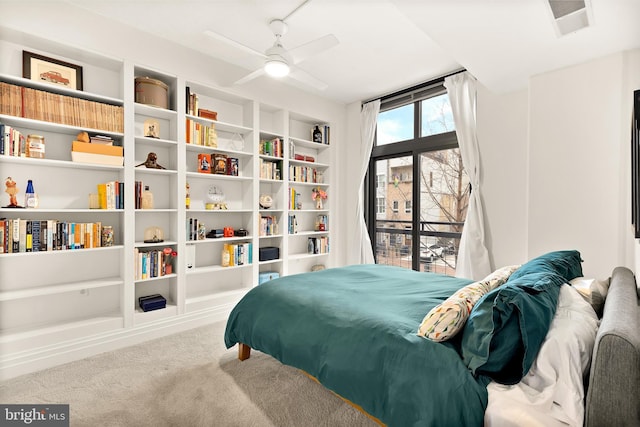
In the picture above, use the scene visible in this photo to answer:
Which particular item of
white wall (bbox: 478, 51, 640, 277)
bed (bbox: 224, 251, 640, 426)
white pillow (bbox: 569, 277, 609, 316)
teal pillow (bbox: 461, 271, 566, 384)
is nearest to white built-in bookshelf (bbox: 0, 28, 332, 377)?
bed (bbox: 224, 251, 640, 426)

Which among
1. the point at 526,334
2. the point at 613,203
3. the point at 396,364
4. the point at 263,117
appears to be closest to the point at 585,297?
the point at 526,334

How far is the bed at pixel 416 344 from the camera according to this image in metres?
1.24

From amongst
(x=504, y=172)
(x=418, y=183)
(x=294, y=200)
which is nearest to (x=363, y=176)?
(x=418, y=183)

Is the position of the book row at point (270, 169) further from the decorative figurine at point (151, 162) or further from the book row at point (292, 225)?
the decorative figurine at point (151, 162)

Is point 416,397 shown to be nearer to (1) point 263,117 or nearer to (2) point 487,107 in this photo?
(2) point 487,107

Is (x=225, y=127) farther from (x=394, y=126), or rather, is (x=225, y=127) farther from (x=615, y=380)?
(x=615, y=380)

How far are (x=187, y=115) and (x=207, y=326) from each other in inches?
86.6

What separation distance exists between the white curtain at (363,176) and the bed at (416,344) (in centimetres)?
228

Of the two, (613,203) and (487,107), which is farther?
(487,107)

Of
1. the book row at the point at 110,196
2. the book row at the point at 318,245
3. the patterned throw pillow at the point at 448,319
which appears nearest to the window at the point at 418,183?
the book row at the point at 318,245

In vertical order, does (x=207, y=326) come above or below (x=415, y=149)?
below

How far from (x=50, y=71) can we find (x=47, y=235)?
4.34 feet

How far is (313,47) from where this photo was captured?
2480 mm

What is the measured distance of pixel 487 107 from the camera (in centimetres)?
348
